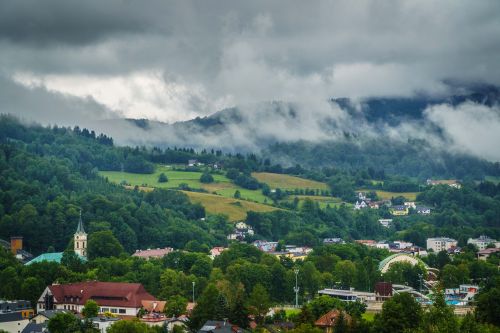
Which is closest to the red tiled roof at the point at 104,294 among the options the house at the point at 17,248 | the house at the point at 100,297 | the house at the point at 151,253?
the house at the point at 100,297

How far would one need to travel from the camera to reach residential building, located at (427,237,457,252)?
172 metres

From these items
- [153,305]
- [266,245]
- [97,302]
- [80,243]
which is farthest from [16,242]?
[153,305]

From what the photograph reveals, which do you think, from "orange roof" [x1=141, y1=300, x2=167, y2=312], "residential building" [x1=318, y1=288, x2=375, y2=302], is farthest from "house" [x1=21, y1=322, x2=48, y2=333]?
"residential building" [x1=318, y1=288, x2=375, y2=302]

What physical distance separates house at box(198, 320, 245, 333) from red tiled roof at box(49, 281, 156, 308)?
1501cm

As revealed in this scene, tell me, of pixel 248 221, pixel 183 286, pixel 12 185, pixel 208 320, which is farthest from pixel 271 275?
pixel 248 221

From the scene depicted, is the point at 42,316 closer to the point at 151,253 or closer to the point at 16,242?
the point at 16,242

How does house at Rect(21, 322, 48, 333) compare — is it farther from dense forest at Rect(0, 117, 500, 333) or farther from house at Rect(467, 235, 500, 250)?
house at Rect(467, 235, 500, 250)

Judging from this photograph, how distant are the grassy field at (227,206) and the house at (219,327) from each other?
10929cm

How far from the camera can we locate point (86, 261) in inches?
4432

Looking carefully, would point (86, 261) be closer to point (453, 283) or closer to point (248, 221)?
point (453, 283)

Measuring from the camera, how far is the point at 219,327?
2844 inches

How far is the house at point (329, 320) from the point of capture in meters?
75.3

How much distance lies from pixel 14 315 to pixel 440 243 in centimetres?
10874

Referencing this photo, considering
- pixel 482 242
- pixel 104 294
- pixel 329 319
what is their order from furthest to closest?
pixel 482 242, pixel 104 294, pixel 329 319
